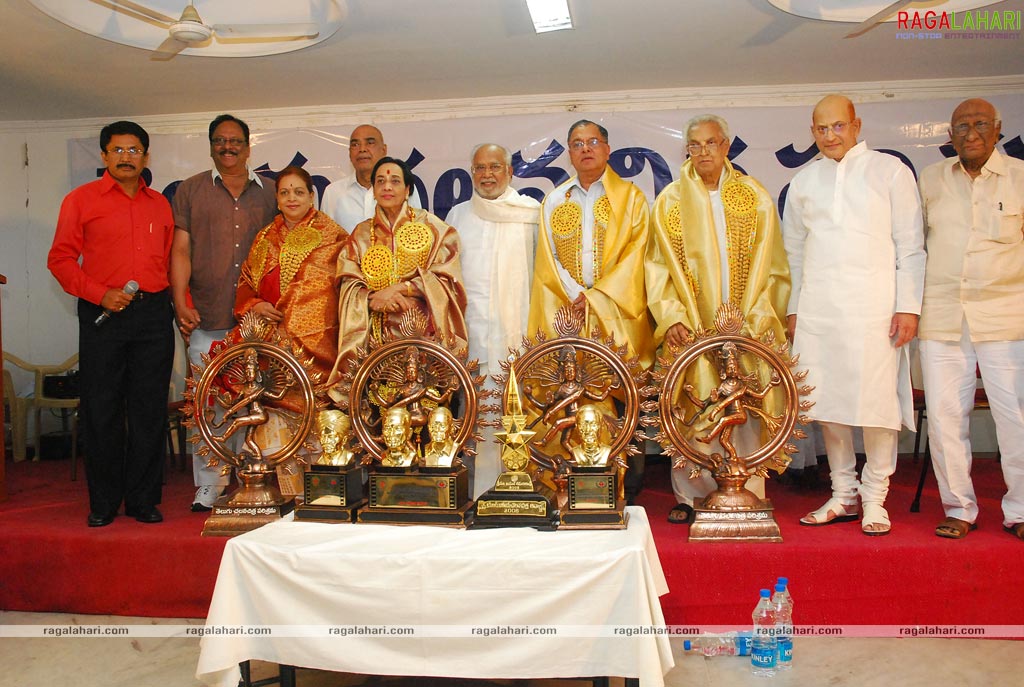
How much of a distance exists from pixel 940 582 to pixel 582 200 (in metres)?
2.36

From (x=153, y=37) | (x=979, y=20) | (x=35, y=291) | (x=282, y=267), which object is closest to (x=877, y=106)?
(x=979, y=20)

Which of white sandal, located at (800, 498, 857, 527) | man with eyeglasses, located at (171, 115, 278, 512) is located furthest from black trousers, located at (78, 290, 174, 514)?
white sandal, located at (800, 498, 857, 527)

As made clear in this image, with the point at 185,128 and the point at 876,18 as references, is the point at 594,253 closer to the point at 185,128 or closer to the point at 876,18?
the point at 876,18

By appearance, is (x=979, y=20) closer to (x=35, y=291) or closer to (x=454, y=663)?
(x=454, y=663)

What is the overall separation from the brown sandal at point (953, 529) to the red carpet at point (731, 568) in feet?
0.12

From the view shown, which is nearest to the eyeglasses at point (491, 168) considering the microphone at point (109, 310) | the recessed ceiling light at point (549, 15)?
the recessed ceiling light at point (549, 15)

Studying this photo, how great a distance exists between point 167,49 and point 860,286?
412 centimetres

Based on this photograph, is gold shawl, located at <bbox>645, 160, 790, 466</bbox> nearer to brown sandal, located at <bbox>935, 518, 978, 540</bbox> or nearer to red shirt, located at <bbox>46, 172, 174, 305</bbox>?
brown sandal, located at <bbox>935, 518, 978, 540</bbox>

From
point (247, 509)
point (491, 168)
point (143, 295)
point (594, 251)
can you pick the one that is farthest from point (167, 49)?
point (247, 509)

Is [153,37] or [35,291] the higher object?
[153,37]

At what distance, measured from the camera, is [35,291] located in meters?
6.76

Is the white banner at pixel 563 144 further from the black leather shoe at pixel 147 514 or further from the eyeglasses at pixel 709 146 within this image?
the black leather shoe at pixel 147 514

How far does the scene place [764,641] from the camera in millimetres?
3109

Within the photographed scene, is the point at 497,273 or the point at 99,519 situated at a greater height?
the point at 497,273
